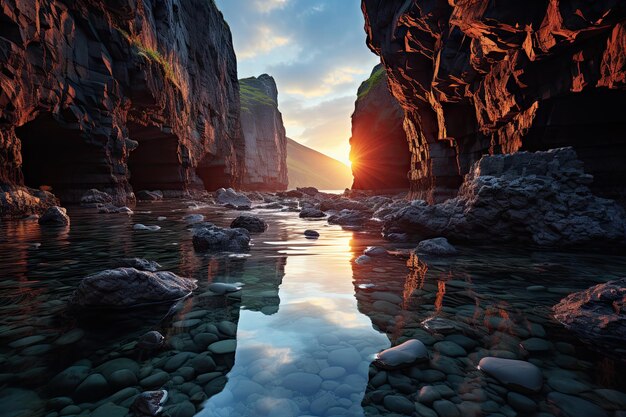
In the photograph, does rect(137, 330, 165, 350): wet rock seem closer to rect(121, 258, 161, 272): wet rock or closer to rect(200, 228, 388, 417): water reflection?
rect(200, 228, 388, 417): water reflection

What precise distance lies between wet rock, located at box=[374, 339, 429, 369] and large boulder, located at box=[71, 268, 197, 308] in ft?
6.60

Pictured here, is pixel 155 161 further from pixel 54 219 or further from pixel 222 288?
pixel 222 288

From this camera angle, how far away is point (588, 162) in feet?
28.1

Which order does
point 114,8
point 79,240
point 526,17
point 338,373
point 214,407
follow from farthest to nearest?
1. point 114,8
2. point 526,17
3. point 79,240
4. point 338,373
5. point 214,407

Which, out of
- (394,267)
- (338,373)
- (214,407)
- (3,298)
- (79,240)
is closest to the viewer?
(214,407)

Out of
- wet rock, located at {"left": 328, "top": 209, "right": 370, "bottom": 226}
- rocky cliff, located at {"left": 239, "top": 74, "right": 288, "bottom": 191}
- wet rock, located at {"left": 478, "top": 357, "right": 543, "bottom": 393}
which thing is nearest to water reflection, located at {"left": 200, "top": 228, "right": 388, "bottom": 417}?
wet rock, located at {"left": 478, "top": 357, "right": 543, "bottom": 393}

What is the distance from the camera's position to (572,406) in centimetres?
153

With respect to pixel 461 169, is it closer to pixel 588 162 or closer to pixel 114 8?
pixel 588 162

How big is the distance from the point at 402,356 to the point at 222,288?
2025mm

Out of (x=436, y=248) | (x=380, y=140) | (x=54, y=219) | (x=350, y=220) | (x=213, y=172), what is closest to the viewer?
(x=436, y=248)

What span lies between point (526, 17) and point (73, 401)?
11.5 metres

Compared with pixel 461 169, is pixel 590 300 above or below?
below

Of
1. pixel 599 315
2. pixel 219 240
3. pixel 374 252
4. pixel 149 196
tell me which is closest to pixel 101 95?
pixel 149 196

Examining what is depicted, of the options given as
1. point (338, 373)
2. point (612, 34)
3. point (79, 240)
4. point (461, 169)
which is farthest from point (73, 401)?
point (461, 169)
